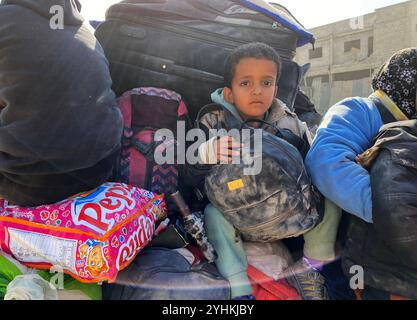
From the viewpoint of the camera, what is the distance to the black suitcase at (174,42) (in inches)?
73.4

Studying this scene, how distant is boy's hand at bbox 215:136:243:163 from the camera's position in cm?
131

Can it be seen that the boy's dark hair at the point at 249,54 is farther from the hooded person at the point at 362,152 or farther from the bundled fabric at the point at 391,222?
the bundled fabric at the point at 391,222

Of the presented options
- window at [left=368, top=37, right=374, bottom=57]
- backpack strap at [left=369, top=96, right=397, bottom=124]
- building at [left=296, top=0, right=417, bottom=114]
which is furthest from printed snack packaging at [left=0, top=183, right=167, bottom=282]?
window at [left=368, top=37, right=374, bottom=57]

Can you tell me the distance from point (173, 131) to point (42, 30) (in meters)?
0.67

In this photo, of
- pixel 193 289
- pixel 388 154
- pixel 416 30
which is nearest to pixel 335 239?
pixel 388 154

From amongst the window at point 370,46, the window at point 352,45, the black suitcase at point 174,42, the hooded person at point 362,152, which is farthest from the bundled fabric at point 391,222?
the window at point 352,45

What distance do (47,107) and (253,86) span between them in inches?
36.9

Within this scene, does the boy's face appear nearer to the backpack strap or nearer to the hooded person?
the hooded person

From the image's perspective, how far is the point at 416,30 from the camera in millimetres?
19391

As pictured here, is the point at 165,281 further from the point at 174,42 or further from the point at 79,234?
the point at 174,42

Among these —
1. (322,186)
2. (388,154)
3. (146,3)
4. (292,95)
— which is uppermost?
(146,3)

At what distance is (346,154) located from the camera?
1.37 meters

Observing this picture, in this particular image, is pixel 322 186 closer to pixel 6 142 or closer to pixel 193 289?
pixel 193 289

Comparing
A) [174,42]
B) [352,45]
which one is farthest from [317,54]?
[174,42]
